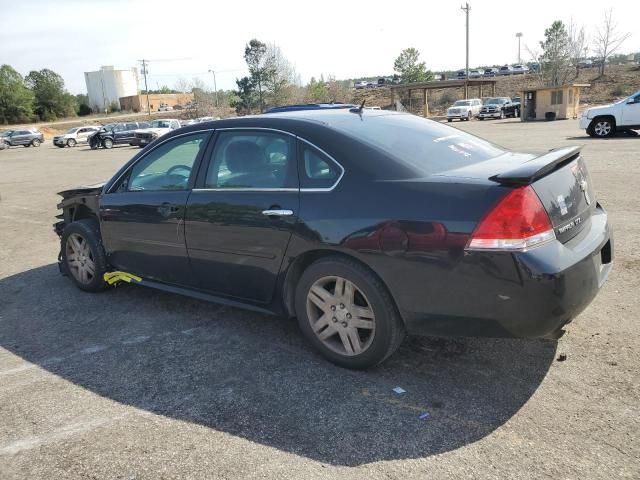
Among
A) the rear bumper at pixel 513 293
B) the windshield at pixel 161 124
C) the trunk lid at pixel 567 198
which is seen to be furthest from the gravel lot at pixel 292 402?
the windshield at pixel 161 124

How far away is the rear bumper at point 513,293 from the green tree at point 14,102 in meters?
95.3

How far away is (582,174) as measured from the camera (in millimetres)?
3541

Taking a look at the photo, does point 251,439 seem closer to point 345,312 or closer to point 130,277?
point 345,312

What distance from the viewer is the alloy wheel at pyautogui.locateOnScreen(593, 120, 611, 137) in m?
19.0

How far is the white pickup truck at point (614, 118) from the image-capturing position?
728 inches

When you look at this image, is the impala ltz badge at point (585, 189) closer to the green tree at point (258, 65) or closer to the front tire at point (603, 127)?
the front tire at point (603, 127)

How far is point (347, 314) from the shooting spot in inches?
135

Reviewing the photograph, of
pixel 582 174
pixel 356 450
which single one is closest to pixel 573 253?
pixel 582 174

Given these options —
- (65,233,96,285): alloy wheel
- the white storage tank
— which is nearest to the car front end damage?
(65,233,96,285): alloy wheel

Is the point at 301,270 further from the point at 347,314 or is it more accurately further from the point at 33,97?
the point at 33,97

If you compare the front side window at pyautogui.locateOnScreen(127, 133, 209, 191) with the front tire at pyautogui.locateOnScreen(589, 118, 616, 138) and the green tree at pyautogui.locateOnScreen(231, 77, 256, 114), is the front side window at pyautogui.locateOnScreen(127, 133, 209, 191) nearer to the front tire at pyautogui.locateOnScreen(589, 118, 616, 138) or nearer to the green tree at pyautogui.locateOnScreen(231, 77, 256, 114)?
the front tire at pyautogui.locateOnScreen(589, 118, 616, 138)

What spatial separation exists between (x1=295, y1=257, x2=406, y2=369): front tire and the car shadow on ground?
0.16 metres

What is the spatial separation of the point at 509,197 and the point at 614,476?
1.38 meters

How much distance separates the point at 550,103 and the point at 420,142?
123 feet
